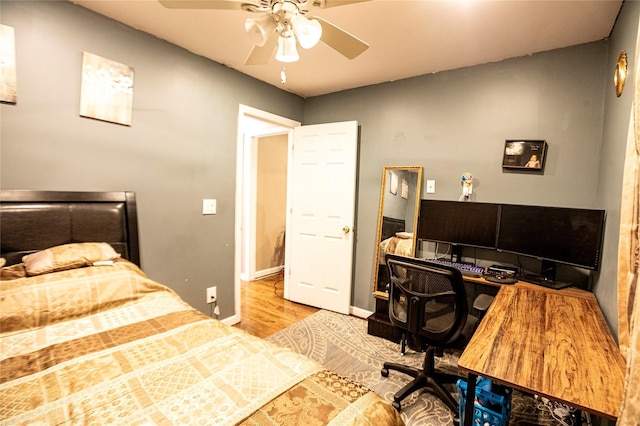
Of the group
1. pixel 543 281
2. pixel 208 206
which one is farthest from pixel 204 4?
pixel 543 281

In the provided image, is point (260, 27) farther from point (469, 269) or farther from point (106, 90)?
point (469, 269)

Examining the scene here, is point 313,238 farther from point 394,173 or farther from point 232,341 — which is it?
point 232,341

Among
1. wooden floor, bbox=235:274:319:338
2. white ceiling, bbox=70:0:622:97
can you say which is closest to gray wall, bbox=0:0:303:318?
white ceiling, bbox=70:0:622:97

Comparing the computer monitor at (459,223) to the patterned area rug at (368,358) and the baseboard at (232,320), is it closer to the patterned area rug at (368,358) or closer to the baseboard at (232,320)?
the patterned area rug at (368,358)

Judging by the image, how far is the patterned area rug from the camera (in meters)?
1.85

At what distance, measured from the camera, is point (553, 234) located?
2129 mm

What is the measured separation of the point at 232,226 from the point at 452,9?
247cm

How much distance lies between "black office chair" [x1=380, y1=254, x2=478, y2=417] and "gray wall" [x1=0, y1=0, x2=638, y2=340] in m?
0.70

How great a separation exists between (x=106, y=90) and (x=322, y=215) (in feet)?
7.28

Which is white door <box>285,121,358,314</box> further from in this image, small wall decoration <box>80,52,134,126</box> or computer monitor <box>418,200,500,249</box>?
small wall decoration <box>80,52,134,126</box>

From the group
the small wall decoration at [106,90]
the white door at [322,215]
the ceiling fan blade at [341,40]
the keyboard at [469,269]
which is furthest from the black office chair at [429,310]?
the small wall decoration at [106,90]

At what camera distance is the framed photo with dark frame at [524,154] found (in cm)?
237

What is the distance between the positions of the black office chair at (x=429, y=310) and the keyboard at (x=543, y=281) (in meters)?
0.59

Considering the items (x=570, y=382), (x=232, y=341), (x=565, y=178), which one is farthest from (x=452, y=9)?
(x=232, y=341)
